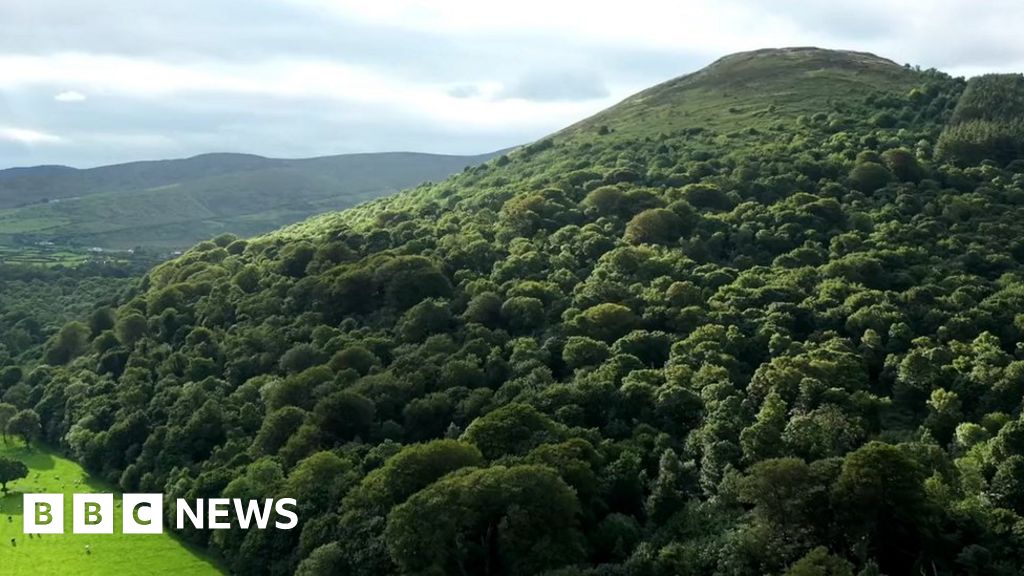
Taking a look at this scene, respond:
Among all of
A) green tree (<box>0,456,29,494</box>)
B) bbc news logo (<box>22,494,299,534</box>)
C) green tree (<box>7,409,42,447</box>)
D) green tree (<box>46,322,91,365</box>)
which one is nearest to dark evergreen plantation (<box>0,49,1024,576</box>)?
green tree (<box>46,322,91,365</box>)

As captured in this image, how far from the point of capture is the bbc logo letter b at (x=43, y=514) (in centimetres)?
6788

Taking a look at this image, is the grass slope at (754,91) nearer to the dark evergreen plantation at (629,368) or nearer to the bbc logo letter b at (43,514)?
the dark evergreen plantation at (629,368)

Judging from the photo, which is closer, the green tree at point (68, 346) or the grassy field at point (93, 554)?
the grassy field at point (93, 554)

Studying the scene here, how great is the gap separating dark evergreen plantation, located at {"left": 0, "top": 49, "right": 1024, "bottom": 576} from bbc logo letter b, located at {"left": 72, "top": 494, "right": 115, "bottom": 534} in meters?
2.91

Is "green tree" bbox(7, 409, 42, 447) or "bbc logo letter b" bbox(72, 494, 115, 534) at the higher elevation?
"green tree" bbox(7, 409, 42, 447)

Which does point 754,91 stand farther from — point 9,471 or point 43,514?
point 43,514

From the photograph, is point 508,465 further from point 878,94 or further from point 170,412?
point 878,94

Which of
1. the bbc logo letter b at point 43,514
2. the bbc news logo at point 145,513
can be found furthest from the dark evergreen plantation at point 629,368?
the bbc logo letter b at point 43,514

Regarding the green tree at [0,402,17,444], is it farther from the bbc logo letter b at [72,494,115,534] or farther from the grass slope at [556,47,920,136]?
the grass slope at [556,47,920,136]

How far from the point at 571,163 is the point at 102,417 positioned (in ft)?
258

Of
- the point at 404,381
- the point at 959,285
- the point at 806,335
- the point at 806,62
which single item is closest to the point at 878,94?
the point at 806,62

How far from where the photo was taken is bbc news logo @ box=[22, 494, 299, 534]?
57.9m

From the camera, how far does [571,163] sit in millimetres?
134875

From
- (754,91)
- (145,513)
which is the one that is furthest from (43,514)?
(754,91)
